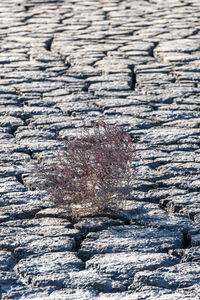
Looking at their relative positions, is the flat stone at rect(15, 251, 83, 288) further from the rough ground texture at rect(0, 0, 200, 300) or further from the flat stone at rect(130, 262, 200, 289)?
the flat stone at rect(130, 262, 200, 289)

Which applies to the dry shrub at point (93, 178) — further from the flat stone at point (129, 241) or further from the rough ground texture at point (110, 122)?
the flat stone at point (129, 241)

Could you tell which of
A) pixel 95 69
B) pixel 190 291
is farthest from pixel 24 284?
pixel 95 69

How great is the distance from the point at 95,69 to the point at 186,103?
4.72 ft

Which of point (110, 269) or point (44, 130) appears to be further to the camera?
point (44, 130)

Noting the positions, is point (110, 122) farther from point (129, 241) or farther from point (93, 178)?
point (129, 241)

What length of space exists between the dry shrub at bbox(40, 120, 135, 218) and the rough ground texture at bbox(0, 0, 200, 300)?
0.09m

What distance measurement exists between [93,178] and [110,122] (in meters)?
1.72

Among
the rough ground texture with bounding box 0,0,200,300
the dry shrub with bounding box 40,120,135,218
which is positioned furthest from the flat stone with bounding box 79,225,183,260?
the dry shrub with bounding box 40,120,135,218

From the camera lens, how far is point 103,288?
338 cm

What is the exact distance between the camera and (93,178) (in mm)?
4117

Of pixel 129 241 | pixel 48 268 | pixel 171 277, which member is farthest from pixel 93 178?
pixel 171 277

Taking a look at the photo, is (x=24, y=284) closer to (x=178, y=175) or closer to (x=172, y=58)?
(x=178, y=175)

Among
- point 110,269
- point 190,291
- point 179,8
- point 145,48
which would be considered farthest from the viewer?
point 179,8

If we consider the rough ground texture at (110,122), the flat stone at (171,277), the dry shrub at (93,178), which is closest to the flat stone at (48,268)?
the rough ground texture at (110,122)
